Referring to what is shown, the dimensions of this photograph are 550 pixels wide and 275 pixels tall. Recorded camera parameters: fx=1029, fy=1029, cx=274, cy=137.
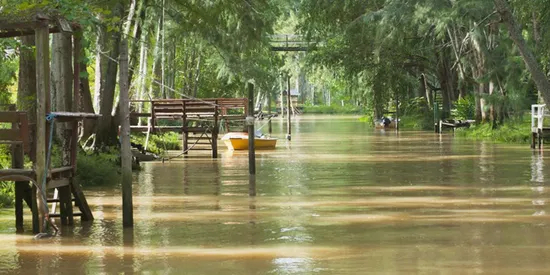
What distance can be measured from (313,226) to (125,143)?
116 inches

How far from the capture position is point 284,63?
80.9 meters

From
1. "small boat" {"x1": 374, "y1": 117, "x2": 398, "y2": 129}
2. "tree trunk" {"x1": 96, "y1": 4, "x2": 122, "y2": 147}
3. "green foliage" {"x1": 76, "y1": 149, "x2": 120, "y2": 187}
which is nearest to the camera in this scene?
"green foliage" {"x1": 76, "y1": 149, "x2": 120, "y2": 187}

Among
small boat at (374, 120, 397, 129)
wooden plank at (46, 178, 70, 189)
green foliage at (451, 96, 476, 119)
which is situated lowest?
small boat at (374, 120, 397, 129)

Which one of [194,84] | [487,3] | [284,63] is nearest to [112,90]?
[487,3]

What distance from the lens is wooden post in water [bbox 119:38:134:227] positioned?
14.0 meters

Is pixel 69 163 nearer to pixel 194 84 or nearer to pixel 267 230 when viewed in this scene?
pixel 267 230

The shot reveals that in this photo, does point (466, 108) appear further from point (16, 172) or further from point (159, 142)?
point (16, 172)

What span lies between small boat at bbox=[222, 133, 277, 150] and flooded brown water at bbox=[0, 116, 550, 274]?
442 inches

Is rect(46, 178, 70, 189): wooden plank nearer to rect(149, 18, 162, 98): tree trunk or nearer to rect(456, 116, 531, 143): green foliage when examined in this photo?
rect(149, 18, 162, 98): tree trunk

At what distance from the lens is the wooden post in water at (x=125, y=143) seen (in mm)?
14023

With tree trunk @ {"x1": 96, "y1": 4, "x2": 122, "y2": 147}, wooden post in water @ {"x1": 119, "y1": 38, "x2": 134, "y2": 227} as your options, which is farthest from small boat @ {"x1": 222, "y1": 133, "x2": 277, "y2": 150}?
wooden post in water @ {"x1": 119, "y1": 38, "x2": 134, "y2": 227}

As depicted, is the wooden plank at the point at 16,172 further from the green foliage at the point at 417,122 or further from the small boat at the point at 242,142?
the green foliage at the point at 417,122

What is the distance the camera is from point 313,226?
14.8 m

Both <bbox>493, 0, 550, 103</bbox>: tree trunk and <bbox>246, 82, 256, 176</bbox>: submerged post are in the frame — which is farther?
<bbox>493, 0, 550, 103</bbox>: tree trunk
